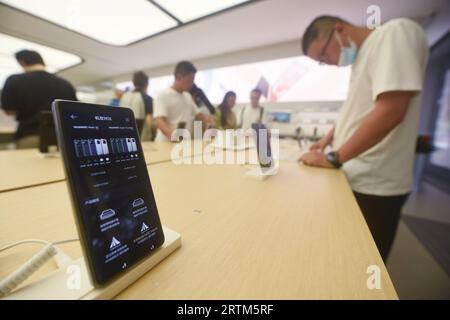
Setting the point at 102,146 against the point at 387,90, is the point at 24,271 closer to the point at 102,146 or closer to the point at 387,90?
the point at 102,146

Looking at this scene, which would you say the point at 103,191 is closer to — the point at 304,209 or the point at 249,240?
the point at 249,240

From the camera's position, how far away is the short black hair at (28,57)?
1.35 m

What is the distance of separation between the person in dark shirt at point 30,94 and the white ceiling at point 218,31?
165cm

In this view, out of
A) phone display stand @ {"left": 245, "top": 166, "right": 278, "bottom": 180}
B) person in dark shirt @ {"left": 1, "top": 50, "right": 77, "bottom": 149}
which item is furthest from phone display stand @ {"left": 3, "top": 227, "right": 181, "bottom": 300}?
person in dark shirt @ {"left": 1, "top": 50, "right": 77, "bottom": 149}

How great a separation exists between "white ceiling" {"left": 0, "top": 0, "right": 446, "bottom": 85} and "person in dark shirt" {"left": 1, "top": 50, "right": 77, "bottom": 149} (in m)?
1.65

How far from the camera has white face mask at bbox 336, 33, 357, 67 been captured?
88cm

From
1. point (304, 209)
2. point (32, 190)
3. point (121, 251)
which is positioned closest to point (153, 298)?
point (121, 251)

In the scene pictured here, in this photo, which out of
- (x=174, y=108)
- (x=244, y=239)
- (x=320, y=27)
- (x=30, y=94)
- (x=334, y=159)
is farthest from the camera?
(x=174, y=108)

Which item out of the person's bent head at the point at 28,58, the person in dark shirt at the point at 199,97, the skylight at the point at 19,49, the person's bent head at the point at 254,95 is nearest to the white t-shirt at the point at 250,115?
the person's bent head at the point at 254,95

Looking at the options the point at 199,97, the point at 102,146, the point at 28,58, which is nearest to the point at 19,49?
the point at 28,58

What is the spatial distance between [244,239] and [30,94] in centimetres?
171

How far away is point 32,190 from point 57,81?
3.78 feet

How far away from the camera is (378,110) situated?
72cm

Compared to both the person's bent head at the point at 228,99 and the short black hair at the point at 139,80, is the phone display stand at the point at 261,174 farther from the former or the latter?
the short black hair at the point at 139,80
